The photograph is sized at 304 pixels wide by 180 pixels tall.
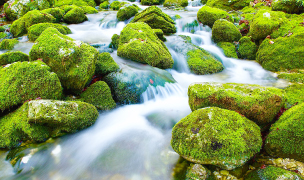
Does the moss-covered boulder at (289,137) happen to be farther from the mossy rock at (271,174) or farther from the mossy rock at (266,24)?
the mossy rock at (266,24)

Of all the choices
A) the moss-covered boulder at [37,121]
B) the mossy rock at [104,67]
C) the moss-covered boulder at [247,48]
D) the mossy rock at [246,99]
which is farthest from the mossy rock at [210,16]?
the moss-covered boulder at [37,121]

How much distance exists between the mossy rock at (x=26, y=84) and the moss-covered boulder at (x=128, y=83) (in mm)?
1766

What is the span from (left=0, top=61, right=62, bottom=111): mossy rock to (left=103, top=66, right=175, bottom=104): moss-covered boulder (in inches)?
69.5

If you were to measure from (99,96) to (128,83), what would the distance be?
106 cm

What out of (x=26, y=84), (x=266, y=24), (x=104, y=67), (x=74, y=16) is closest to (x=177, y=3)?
(x=74, y=16)

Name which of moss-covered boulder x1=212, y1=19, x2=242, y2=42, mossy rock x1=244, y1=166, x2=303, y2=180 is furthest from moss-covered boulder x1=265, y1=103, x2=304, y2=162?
moss-covered boulder x1=212, y1=19, x2=242, y2=42

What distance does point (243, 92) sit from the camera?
430cm

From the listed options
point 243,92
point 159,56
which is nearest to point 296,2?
point 159,56

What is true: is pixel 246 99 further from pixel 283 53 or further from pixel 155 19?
pixel 155 19

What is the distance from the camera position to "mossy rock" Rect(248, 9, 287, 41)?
903 centimetres

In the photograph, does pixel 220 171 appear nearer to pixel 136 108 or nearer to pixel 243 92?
pixel 243 92

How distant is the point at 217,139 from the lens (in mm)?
3408

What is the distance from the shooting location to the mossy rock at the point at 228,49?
381 inches

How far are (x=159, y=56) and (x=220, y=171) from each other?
17.4 ft
